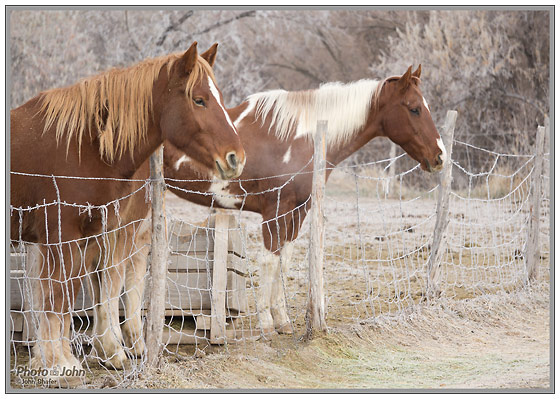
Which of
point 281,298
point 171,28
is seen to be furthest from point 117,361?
point 171,28

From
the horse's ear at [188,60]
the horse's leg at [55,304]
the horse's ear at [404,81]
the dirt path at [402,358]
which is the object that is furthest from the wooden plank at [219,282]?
the horse's ear at [404,81]

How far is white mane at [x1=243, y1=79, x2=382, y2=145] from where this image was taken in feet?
17.0

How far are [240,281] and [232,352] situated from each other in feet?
2.29

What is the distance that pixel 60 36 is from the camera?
1175 cm

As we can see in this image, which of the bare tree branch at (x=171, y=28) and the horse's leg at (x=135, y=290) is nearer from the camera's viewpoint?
the horse's leg at (x=135, y=290)

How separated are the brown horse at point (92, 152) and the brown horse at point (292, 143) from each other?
125 cm

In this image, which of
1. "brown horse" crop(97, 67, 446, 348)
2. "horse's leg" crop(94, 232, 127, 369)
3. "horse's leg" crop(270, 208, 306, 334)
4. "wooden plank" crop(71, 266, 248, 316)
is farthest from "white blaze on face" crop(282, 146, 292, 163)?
"horse's leg" crop(94, 232, 127, 369)

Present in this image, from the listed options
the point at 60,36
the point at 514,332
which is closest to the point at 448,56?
the point at 60,36

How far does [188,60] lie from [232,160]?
0.57 meters

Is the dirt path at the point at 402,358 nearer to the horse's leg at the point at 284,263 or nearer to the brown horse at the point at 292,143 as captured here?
the horse's leg at the point at 284,263

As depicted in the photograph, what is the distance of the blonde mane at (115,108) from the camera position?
3.68 meters

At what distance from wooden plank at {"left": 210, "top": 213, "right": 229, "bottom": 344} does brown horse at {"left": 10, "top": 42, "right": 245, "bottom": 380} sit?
1.01m

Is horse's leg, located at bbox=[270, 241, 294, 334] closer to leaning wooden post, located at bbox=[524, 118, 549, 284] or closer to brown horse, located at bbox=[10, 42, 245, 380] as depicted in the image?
brown horse, located at bbox=[10, 42, 245, 380]

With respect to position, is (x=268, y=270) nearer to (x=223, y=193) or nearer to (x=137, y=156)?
(x=223, y=193)
